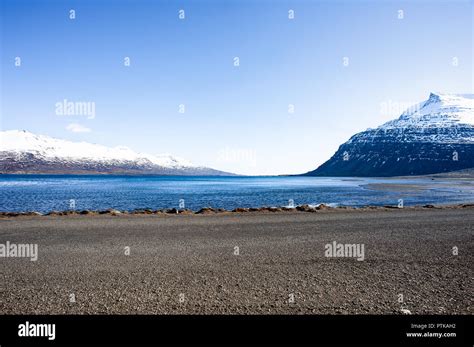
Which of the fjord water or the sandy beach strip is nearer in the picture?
the sandy beach strip

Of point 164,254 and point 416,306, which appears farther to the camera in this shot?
point 164,254

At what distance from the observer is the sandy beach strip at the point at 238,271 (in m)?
8.43

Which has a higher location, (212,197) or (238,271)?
(238,271)

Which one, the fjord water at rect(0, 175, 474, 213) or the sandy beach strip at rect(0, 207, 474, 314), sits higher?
the sandy beach strip at rect(0, 207, 474, 314)

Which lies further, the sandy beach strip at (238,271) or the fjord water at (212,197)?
the fjord water at (212,197)

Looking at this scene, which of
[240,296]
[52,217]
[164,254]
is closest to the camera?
[240,296]

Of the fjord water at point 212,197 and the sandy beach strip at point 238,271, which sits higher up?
the sandy beach strip at point 238,271

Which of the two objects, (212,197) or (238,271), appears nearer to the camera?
(238,271)

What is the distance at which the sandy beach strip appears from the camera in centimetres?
843

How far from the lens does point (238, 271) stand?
450 inches
